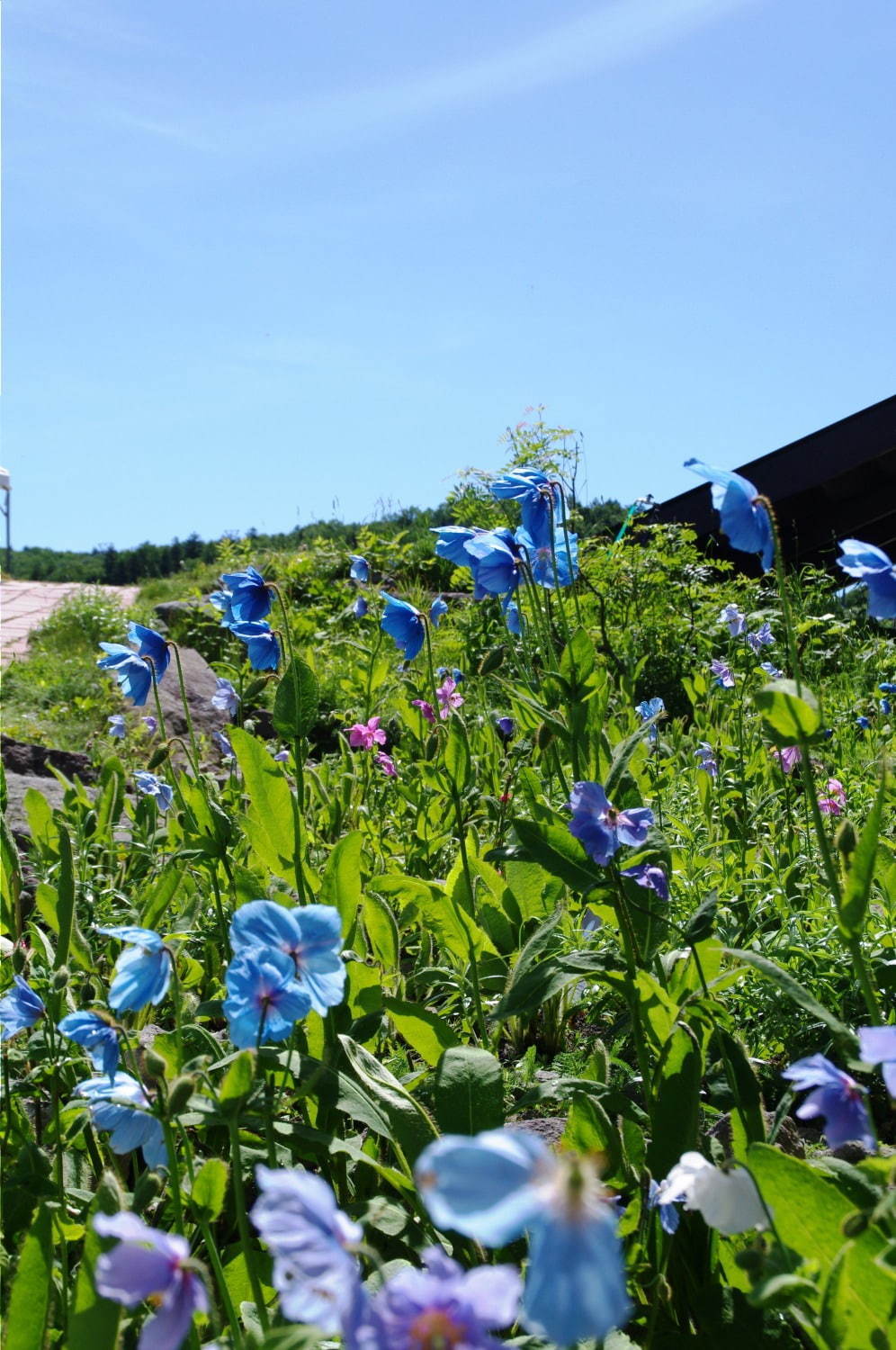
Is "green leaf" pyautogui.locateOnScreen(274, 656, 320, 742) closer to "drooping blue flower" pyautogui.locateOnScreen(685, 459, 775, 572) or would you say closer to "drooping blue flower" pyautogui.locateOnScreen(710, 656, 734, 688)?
"drooping blue flower" pyautogui.locateOnScreen(685, 459, 775, 572)

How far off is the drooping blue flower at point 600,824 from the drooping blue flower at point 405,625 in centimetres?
81

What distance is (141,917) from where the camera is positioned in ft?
5.80

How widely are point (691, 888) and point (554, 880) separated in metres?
0.35

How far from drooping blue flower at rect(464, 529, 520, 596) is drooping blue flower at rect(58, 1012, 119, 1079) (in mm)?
838

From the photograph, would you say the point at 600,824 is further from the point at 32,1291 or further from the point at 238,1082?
the point at 32,1291

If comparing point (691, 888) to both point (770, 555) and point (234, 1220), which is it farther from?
point (770, 555)

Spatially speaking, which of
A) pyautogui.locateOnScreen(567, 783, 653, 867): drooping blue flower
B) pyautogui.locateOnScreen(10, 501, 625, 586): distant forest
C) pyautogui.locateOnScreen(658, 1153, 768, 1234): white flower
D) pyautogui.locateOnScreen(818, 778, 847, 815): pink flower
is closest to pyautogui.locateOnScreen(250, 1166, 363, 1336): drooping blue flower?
pyautogui.locateOnScreen(658, 1153, 768, 1234): white flower

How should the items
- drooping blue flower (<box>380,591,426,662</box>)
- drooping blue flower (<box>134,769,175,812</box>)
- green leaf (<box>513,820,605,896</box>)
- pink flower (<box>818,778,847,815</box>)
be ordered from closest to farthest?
green leaf (<box>513,820,605,896</box>), drooping blue flower (<box>380,591,426,662</box>), pink flower (<box>818,778,847,815</box>), drooping blue flower (<box>134,769,175,812</box>)

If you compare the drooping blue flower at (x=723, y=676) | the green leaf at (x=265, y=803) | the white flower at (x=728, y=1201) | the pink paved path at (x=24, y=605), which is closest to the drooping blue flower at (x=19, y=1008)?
the green leaf at (x=265, y=803)

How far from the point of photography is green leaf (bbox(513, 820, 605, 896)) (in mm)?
1181

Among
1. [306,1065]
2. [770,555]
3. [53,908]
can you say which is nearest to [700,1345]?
[306,1065]

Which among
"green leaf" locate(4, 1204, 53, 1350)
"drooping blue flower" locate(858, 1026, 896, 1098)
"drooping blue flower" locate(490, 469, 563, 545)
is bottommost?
"green leaf" locate(4, 1204, 53, 1350)

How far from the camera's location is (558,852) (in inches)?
46.9

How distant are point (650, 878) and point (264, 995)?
0.57 meters
